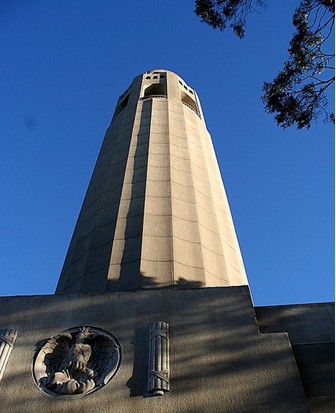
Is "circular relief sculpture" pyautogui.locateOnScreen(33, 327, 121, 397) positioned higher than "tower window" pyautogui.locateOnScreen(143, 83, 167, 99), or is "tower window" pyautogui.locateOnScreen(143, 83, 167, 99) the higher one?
"tower window" pyautogui.locateOnScreen(143, 83, 167, 99)

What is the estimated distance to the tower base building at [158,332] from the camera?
7.56 meters

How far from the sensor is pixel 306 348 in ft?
29.0

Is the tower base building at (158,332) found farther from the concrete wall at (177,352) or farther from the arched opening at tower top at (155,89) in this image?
the arched opening at tower top at (155,89)

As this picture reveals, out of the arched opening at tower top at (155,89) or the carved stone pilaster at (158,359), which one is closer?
the carved stone pilaster at (158,359)

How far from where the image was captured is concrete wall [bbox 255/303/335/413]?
25.9 ft

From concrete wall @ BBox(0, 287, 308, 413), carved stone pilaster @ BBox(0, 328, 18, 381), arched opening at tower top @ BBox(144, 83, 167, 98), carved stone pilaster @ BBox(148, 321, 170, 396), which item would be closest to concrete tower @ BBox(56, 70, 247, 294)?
concrete wall @ BBox(0, 287, 308, 413)

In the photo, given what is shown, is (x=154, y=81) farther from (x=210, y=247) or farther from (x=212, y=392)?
(x=212, y=392)

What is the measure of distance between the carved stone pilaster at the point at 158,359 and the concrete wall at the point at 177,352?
0.14 meters

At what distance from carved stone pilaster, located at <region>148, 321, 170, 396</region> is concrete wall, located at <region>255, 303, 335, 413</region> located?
A: 264 centimetres

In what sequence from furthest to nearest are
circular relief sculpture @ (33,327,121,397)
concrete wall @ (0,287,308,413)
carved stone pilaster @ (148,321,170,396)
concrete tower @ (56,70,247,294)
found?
concrete tower @ (56,70,247,294), circular relief sculpture @ (33,327,121,397), carved stone pilaster @ (148,321,170,396), concrete wall @ (0,287,308,413)

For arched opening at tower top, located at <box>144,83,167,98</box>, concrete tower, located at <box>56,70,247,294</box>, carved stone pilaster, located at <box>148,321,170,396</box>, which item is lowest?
carved stone pilaster, located at <box>148,321,170,396</box>

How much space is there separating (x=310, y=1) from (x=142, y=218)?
25.1 ft

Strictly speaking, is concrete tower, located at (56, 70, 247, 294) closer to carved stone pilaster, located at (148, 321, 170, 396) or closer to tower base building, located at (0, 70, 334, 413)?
tower base building, located at (0, 70, 334, 413)

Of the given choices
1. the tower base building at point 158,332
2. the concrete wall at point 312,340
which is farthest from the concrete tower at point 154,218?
the concrete wall at point 312,340
